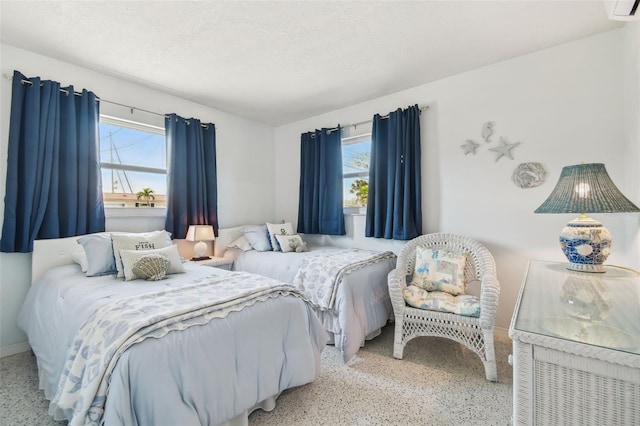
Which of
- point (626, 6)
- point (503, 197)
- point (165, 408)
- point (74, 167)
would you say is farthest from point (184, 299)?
point (626, 6)

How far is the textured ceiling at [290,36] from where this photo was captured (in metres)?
1.89

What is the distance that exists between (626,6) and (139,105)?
3.91 metres

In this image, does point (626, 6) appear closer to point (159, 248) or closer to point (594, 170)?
point (594, 170)

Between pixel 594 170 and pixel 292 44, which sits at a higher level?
pixel 292 44

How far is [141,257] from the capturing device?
212 centimetres

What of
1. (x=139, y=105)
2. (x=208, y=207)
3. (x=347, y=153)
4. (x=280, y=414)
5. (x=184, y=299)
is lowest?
(x=280, y=414)

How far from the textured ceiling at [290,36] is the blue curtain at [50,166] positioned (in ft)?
1.32

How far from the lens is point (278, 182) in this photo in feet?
14.7

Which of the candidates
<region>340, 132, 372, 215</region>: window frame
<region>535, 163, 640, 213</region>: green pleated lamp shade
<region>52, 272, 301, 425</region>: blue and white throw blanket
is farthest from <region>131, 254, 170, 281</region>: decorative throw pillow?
<region>535, 163, 640, 213</region>: green pleated lamp shade

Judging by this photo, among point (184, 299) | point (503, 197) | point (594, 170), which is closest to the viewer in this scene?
point (184, 299)

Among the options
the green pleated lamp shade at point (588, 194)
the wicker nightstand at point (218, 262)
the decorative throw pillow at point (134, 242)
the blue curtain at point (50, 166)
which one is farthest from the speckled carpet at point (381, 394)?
the wicker nightstand at point (218, 262)

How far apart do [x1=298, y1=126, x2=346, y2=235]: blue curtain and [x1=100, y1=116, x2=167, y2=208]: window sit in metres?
1.74

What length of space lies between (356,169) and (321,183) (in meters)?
0.50

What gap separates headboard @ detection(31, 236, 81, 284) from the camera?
227 cm
